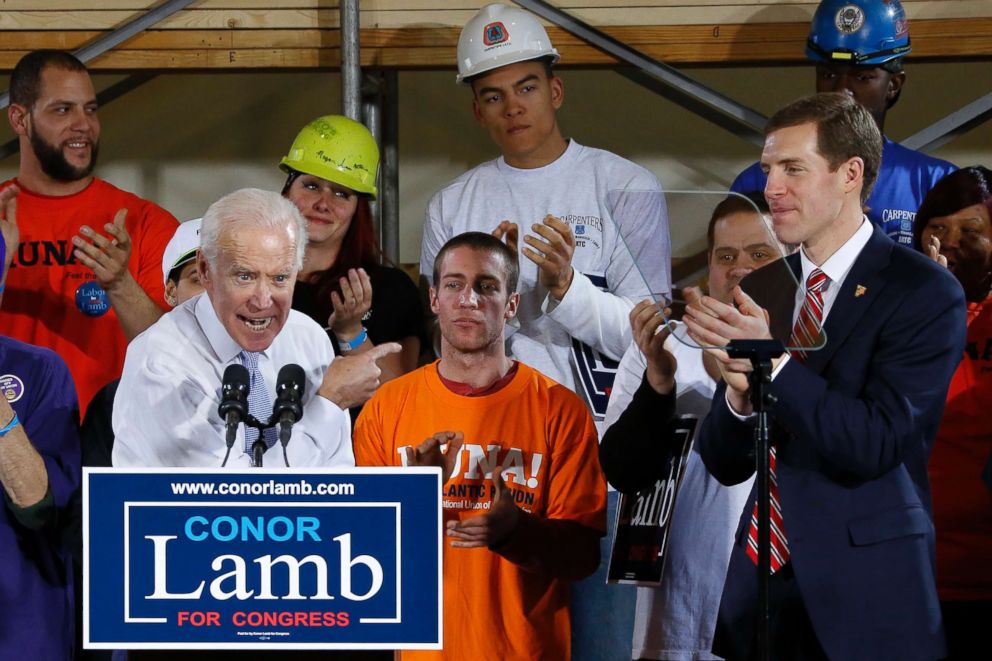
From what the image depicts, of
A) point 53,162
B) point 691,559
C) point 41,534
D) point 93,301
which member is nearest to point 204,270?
point 41,534

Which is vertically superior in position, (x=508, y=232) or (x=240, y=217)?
(x=508, y=232)

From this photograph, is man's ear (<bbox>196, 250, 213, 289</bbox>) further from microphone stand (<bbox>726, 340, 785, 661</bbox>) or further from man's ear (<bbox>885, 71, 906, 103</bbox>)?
man's ear (<bbox>885, 71, 906, 103</bbox>)

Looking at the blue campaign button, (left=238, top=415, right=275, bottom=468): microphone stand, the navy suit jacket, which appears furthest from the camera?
the blue campaign button

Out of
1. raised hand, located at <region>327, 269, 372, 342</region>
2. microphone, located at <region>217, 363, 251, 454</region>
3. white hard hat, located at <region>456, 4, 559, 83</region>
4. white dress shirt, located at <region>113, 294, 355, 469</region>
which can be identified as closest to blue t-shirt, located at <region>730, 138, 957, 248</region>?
white hard hat, located at <region>456, 4, 559, 83</region>

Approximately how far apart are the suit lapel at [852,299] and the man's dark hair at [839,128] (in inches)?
6.6

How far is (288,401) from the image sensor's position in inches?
93.0

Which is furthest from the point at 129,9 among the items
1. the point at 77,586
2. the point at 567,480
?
the point at 567,480

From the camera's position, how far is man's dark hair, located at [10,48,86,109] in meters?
4.27

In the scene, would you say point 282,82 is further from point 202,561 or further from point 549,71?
point 202,561

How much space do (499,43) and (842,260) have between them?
5.92 ft

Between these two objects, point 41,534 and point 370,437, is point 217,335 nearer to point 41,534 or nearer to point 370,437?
point 370,437

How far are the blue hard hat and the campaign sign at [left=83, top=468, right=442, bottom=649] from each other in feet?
8.09

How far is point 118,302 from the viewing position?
12.4ft

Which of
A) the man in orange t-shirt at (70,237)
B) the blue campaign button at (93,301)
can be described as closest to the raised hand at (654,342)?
the man in orange t-shirt at (70,237)
